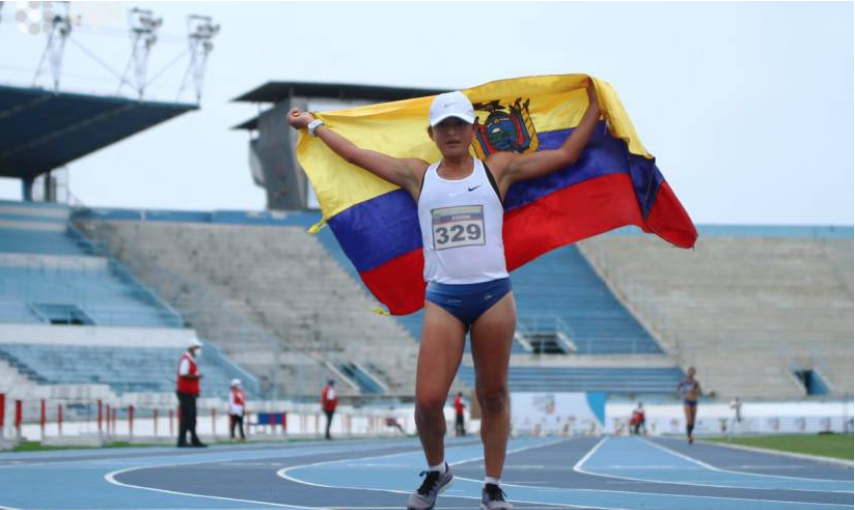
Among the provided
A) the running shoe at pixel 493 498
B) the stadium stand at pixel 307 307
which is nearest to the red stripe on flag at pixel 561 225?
the running shoe at pixel 493 498

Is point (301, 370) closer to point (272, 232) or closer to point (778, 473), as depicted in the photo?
point (272, 232)

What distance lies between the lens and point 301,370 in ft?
149

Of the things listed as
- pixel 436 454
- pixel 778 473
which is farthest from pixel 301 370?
pixel 436 454

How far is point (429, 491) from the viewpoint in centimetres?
736

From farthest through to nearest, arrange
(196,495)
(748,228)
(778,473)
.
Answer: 1. (748,228)
2. (778,473)
3. (196,495)

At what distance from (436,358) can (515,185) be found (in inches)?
48.5

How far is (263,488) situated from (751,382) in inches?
1649

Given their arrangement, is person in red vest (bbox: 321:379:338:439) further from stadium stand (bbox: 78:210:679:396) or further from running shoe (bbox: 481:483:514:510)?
running shoe (bbox: 481:483:514:510)

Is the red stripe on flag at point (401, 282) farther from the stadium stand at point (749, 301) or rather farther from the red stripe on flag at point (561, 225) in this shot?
the stadium stand at point (749, 301)

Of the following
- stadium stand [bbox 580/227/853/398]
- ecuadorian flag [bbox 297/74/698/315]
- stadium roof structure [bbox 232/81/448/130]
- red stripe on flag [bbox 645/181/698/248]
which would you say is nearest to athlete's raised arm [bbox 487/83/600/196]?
ecuadorian flag [bbox 297/74/698/315]

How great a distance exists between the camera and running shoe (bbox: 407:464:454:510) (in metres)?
7.32

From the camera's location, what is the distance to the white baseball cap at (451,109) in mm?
7309

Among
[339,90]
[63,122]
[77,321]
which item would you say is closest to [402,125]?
[77,321]

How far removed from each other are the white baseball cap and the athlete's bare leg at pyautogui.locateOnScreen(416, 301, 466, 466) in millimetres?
871
